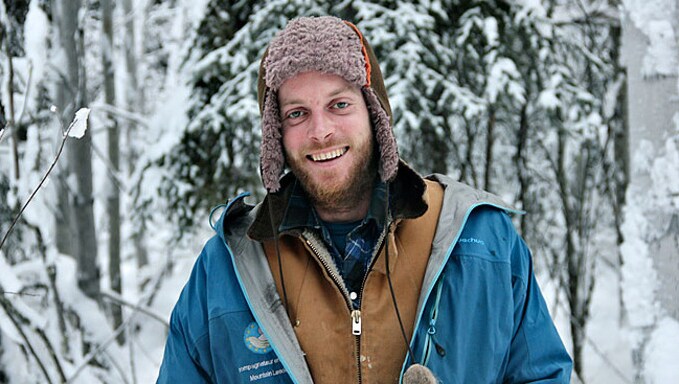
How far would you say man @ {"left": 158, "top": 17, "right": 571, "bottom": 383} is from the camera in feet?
5.60

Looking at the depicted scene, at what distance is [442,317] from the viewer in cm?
171

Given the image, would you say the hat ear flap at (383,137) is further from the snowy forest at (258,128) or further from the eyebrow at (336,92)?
the snowy forest at (258,128)

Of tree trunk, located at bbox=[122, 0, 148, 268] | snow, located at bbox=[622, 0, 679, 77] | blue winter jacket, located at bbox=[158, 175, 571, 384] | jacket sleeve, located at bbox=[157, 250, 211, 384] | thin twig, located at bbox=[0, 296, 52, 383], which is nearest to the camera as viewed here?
blue winter jacket, located at bbox=[158, 175, 571, 384]

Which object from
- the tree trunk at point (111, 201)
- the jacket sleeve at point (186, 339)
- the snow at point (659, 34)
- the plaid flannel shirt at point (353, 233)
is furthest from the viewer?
the tree trunk at point (111, 201)

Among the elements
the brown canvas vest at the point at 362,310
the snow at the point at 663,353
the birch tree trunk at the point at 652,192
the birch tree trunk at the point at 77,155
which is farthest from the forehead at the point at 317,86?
the birch tree trunk at the point at 77,155

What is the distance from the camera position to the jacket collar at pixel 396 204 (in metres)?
1.86

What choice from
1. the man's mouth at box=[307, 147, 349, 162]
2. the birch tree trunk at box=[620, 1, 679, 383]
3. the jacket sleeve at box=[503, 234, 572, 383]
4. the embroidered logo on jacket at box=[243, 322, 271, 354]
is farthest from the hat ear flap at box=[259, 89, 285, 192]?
the birch tree trunk at box=[620, 1, 679, 383]

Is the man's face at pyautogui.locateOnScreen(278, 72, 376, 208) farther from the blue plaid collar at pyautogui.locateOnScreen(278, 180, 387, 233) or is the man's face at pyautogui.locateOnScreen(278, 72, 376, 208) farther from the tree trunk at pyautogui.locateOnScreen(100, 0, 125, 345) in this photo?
the tree trunk at pyautogui.locateOnScreen(100, 0, 125, 345)

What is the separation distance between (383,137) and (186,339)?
3.14 ft

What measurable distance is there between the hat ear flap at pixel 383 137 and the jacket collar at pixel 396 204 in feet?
0.16

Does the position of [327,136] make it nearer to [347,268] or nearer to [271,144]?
[271,144]

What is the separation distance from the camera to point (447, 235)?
1.78m

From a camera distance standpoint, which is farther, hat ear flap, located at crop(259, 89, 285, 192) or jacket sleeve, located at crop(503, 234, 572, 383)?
hat ear flap, located at crop(259, 89, 285, 192)

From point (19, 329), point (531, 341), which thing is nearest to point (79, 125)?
point (19, 329)
